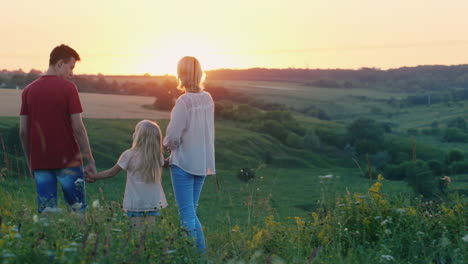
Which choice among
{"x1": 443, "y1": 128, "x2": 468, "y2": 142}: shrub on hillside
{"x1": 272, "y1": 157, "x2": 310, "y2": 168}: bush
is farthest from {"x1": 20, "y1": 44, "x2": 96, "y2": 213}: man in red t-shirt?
{"x1": 443, "y1": 128, "x2": 468, "y2": 142}: shrub on hillside

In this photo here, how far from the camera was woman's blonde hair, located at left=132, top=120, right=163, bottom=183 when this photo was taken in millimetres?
5605

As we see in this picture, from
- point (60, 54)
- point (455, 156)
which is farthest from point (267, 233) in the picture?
point (455, 156)

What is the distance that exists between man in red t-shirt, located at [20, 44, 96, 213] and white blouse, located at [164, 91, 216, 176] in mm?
822

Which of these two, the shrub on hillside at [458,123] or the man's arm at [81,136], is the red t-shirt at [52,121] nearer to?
the man's arm at [81,136]

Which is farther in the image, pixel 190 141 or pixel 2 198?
pixel 2 198

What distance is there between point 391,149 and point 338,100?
57430 millimetres

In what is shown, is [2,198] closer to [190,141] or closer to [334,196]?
[190,141]

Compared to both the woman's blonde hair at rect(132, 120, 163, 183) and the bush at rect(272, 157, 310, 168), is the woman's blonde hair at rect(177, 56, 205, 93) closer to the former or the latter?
the woman's blonde hair at rect(132, 120, 163, 183)

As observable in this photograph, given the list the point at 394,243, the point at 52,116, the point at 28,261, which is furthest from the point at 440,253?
the point at 52,116

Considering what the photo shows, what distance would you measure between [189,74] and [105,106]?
76.9 metres

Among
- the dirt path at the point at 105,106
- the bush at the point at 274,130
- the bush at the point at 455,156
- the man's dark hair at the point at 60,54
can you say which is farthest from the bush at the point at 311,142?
the man's dark hair at the point at 60,54

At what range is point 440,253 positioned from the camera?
483 cm

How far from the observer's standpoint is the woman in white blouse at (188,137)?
209 inches

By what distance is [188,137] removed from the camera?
539 centimetres
